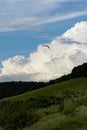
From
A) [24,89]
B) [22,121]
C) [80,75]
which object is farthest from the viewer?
[24,89]

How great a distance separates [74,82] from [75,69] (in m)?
24.3

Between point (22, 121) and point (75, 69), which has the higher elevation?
point (75, 69)

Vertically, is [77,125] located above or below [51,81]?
below

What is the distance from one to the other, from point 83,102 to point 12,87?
4621 inches

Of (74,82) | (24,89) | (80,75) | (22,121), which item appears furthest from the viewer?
(24,89)

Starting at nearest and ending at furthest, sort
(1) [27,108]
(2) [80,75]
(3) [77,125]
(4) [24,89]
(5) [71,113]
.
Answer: (3) [77,125] → (5) [71,113] → (1) [27,108] → (2) [80,75] → (4) [24,89]

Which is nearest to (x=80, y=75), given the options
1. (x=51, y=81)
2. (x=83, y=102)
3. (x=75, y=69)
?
(x=75, y=69)

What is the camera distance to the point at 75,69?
484ft

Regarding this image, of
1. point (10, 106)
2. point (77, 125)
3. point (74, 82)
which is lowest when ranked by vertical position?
point (77, 125)

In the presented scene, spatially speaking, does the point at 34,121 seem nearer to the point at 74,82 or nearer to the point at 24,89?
the point at 74,82

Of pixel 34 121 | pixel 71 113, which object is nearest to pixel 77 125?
pixel 71 113

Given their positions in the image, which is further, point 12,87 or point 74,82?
point 12,87

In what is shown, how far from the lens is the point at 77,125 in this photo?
28.4 metres

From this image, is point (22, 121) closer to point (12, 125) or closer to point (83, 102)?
point (12, 125)
